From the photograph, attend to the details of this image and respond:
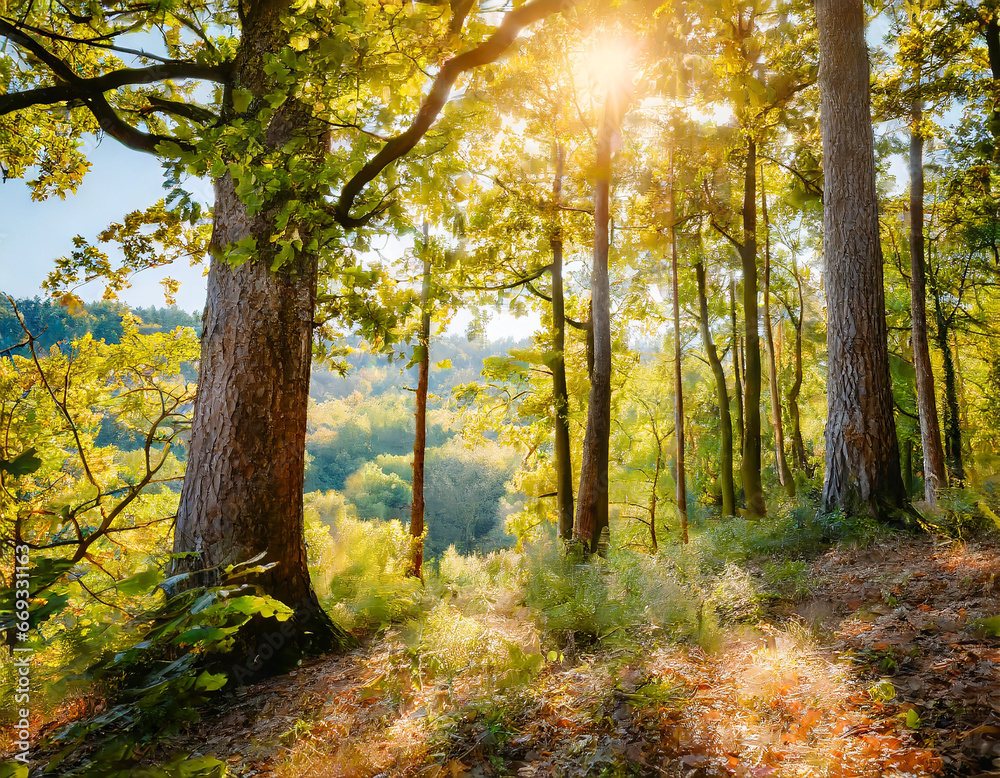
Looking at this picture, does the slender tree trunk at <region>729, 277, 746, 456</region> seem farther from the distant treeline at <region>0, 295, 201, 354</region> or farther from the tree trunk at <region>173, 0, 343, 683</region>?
the tree trunk at <region>173, 0, 343, 683</region>

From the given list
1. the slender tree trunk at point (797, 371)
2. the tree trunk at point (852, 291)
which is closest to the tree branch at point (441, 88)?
the tree trunk at point (852, 291)

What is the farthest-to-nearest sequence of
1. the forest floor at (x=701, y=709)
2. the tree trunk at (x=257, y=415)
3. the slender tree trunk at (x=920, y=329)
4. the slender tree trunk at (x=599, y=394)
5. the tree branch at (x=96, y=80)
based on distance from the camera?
the slender tree trunk at (x=920, y=329) < the slender tree trunk at (x=599, y=394) < the tree trunk at (x=257, y=415) < the tree branch at (x=96, y=80) < the forest floor at (x=701, y=709)

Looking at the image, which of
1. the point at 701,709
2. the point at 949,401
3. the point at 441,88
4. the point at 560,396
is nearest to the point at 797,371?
the point at 949,401

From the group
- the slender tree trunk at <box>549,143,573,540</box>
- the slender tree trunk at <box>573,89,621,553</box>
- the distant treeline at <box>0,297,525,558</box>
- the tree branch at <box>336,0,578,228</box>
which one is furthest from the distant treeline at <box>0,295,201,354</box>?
the distant treeline at <box>0,297,525,558</box>

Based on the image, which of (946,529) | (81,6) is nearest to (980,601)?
(946,529)

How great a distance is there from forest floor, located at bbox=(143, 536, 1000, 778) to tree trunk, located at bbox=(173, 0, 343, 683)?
0.71 metres

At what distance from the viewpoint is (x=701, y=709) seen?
2125 millimetres

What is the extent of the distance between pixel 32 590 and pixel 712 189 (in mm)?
13661

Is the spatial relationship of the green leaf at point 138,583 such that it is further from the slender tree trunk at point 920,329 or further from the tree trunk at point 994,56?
the slender tree trunk at point 920,329

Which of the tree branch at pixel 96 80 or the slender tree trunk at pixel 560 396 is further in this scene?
the slender tree trunk at pixel 560 396

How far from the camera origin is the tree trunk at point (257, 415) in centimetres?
364

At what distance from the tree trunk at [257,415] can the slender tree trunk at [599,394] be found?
492 centimetres

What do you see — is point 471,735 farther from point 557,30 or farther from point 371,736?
point 557,30

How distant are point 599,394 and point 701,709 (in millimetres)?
6563
